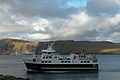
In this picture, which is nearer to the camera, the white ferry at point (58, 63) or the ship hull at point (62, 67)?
the white ferry at point (58, 63)

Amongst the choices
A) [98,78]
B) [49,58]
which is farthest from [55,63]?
[98,78]

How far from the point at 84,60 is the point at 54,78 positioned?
52.1 feet

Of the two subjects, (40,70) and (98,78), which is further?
(40,70)

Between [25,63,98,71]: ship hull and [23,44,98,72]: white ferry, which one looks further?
[25,63,98,71]: ship hull

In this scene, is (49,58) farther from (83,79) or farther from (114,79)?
(114,79)

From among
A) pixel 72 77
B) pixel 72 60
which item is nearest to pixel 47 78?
pixel 72 77

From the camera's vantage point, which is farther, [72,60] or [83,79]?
[72,60]

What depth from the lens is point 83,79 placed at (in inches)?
3312

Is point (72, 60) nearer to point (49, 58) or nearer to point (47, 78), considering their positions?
point (49, 58)

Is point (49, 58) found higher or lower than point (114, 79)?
higher

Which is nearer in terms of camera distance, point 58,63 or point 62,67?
point 58,63

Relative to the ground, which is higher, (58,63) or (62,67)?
(58,63)

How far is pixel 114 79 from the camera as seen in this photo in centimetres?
8581

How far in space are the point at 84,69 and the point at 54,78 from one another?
15.3m
